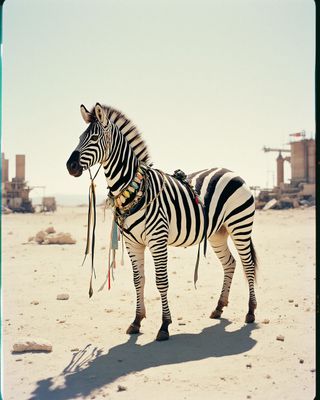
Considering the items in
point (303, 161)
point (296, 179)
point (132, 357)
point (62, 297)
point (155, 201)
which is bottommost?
point (132, 357)

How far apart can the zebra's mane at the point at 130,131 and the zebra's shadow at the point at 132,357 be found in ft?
7.07

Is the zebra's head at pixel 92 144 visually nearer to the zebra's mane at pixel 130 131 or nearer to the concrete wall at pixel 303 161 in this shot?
the zebra's mane at pixel 130 131

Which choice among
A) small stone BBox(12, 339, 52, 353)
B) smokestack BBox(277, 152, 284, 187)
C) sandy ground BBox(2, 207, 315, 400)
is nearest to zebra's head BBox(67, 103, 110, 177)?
small stone BBox(12, 339, 52, 353)

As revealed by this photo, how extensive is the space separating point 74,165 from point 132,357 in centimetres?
200

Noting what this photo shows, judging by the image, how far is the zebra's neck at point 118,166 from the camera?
15.6 feet

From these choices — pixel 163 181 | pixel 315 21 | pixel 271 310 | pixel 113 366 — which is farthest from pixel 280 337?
pixel 315 21

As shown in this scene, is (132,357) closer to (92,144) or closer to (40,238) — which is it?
(92,144)

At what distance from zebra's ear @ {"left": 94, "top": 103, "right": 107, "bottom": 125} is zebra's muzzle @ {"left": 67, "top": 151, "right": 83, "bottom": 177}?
52 centimetres

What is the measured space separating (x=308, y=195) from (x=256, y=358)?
29.8m

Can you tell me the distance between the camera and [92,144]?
4.48 metres

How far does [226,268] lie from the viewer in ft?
19.7

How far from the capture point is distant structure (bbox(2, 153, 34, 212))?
31969 millimetres

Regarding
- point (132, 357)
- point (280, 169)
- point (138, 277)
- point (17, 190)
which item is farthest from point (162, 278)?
point (280, 169)

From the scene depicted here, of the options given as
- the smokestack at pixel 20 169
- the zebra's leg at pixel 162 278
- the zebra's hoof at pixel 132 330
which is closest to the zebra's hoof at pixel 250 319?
the zebra's leg at pixel 162 278
